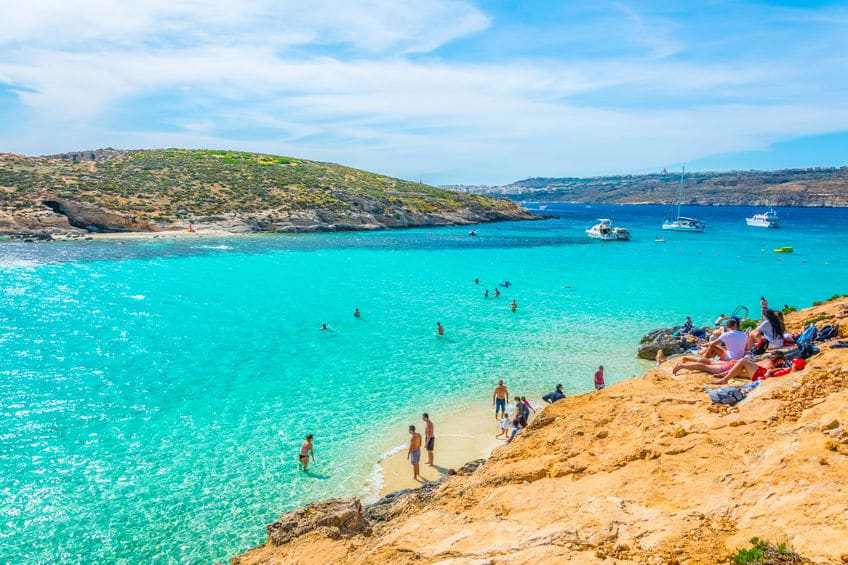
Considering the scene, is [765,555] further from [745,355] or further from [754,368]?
[745,355]

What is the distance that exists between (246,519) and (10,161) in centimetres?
9537

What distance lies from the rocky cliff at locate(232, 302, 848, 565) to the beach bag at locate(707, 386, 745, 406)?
30 cm

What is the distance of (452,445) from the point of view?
49.2ft

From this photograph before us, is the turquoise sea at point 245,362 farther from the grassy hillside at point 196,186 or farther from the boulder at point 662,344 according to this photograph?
the grassy hillside at point 196,186

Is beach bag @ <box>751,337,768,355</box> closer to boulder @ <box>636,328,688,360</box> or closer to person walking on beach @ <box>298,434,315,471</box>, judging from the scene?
boulder @ <box>636,328,688,360</box>

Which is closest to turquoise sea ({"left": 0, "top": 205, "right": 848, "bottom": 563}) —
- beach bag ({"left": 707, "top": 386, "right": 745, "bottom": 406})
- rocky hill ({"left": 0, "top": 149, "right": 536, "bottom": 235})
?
beach bag ({"left": 707, "top": 386, "right": 745, "bottom": 406})

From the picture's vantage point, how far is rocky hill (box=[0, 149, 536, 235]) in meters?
68.0

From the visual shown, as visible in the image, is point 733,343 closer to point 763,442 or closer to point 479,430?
point 763,442

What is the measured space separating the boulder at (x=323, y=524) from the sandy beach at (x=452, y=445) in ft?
11.1

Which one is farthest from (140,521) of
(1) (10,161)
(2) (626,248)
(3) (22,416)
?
(1) (10,161)

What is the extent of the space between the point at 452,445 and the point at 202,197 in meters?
75.5

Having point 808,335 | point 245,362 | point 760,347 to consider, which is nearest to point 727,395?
point 760,347

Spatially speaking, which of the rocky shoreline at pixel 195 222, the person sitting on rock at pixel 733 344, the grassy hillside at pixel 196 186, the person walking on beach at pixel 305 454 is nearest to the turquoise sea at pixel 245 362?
the person walking on beach at pixel 305 454

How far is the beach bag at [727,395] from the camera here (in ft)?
34.9
